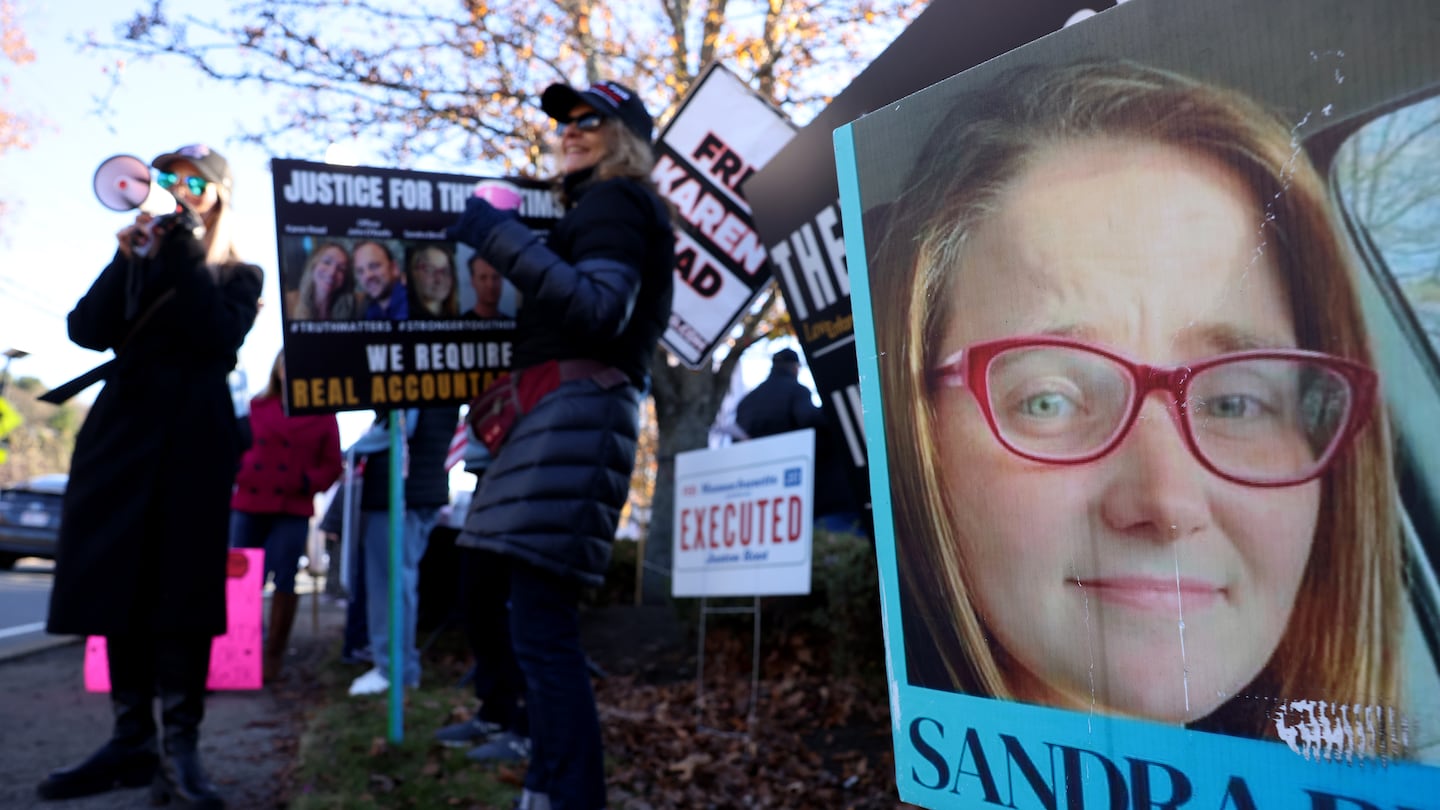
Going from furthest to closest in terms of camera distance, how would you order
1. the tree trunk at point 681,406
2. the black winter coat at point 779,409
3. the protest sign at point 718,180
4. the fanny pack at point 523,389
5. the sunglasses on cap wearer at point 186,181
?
the tree trunk at point 681,406 → the black winter coat at point 779,409 → the protest sign at point 718,180 → the sunglasses on cap wearer at point 186,181 → the fanny pack at point 523,389

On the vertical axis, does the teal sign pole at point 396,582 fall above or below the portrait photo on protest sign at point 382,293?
below

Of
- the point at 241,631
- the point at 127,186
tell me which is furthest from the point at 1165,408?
the point at 241,631

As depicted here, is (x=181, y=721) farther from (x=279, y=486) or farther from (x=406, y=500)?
(x=279, y=486)

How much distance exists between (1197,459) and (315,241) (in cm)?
360

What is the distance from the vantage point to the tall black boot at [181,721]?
338 cm

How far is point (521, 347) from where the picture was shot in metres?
3.20

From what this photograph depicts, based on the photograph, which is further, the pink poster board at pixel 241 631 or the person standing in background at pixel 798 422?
the person standing in background at pixel 798 422

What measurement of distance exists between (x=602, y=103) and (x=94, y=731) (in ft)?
10.8

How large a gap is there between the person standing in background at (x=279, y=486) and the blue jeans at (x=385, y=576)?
0.73m

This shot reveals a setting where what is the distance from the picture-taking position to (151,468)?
137 inches

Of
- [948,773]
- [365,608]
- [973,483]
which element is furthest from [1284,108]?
[365,608]

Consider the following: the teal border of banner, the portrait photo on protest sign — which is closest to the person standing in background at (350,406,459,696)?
the portrait photo on protest sign

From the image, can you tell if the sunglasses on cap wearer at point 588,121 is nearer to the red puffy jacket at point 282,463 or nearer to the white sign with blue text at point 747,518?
the white sign with blue text at point 747,518

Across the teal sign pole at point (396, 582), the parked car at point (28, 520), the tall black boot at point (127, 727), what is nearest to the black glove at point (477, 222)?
the teal sign pole at point (396, 582)
